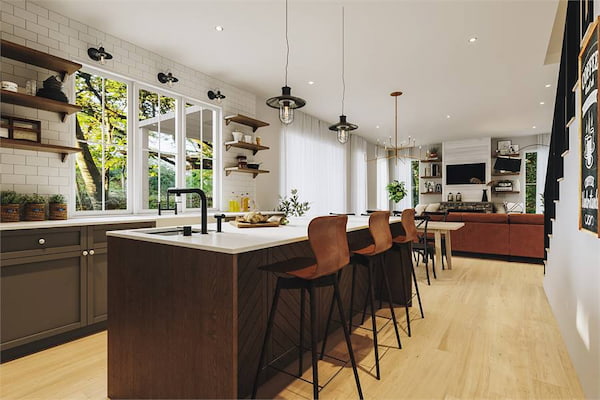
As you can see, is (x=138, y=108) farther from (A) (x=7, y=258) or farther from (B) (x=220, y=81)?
(A) (x=7, y=258)

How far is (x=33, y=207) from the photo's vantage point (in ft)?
9.14

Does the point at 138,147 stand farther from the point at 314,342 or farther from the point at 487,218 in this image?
the point at 487,218

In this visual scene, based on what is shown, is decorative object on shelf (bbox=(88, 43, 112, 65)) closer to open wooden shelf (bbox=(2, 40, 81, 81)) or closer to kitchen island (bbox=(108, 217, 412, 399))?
open wooden shelf (bbox=(2, 40, 81, 81))

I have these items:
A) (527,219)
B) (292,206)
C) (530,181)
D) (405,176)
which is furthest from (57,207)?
(530,181)

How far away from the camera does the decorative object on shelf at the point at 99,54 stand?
3334 millimetres

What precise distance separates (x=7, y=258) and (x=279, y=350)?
2.07 m

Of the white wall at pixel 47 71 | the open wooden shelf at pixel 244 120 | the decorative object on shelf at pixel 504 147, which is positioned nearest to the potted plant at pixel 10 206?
the white wall at pixel 47 71

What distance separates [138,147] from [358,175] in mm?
6157

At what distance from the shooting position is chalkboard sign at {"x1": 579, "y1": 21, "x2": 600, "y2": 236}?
1.65 metres

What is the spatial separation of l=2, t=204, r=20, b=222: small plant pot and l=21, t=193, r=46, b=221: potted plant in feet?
0.34

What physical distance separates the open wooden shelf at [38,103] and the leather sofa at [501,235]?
18.8ft

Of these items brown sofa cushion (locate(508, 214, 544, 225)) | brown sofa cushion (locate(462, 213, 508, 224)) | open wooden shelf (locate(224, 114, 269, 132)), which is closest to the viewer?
open wooden shelf (locate(224, 114, 269, 132))

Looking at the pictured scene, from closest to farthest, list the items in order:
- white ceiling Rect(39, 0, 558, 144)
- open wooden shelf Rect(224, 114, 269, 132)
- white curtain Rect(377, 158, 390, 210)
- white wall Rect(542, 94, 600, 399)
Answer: white wall Rect(542, 94, 600, 399)
white ceiling Rect(39, 0, 558, 144)
open wooden shelf Rect(224, 114, 269, 132)
white curtain Rect(377, 158, 390, 210)

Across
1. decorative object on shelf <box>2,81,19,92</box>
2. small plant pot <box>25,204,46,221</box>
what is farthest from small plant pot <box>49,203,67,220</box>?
decorative object on shelf <box>2,81,19,92</box>
